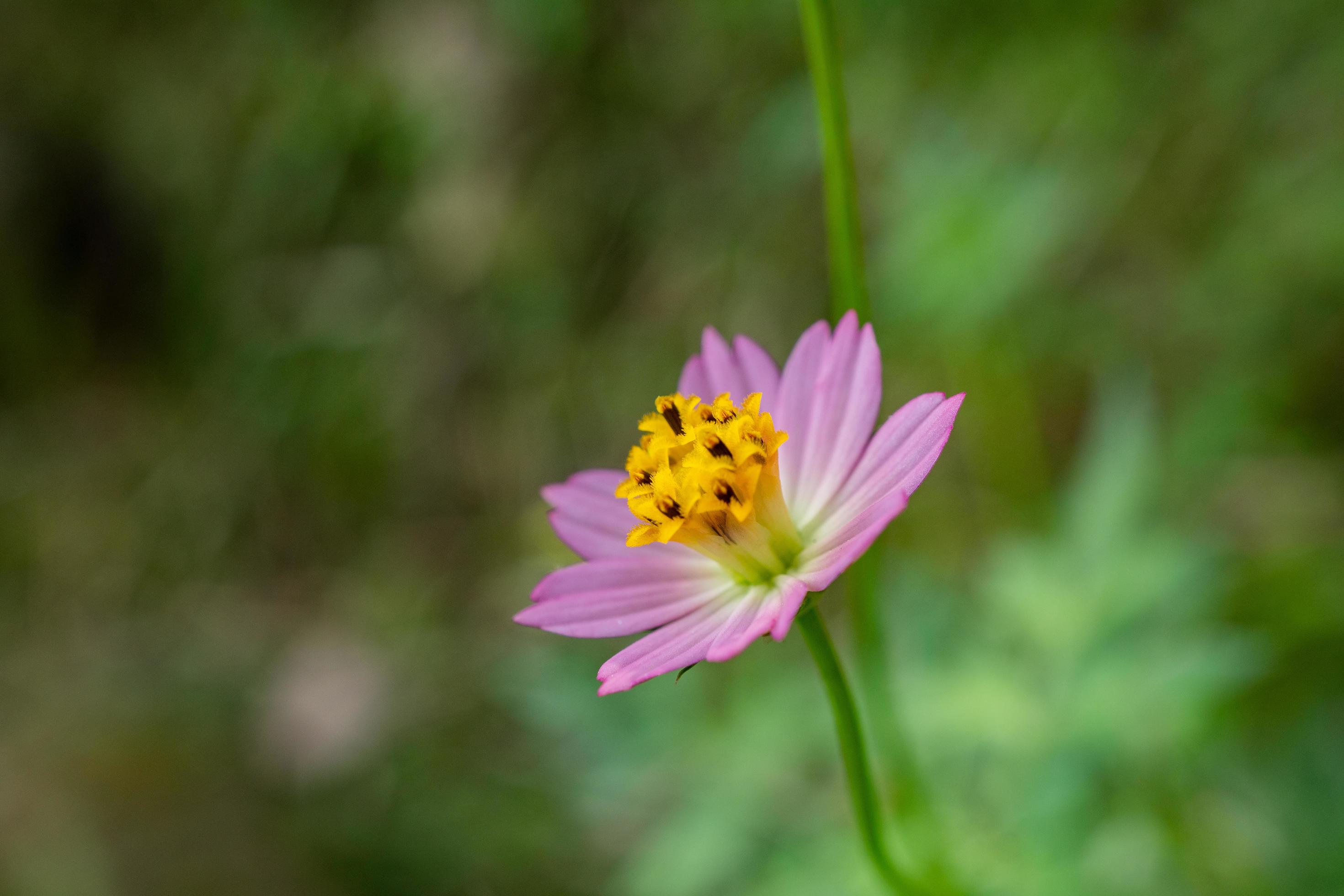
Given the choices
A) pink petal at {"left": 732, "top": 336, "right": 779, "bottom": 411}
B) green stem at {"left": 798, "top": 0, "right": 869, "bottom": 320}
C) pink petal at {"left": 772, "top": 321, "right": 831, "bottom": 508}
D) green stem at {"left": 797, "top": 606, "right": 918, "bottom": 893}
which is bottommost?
green stem at {"left": 797, "top": 606, "right": 918, "bottom": 893}

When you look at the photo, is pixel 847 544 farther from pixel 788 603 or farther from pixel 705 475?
pixel 705 475

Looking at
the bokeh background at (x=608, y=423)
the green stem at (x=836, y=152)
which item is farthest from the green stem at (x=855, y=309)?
the bokeh background at (x=608, y=423)

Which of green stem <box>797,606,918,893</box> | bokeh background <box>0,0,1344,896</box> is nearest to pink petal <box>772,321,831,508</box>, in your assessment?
green stem <box>797,606,918,893</box>

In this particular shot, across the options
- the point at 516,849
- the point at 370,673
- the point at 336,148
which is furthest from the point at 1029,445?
the point at 336,148

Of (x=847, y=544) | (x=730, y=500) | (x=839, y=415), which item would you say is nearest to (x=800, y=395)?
(x=839, y=415)

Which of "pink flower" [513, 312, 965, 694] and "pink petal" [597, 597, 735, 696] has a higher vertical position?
"pink flower" [513, 312, 965, 694]

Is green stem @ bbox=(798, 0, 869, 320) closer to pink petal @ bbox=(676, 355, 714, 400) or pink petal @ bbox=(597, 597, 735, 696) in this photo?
pink petal @ bbox=(676, 355, 714, 400)
